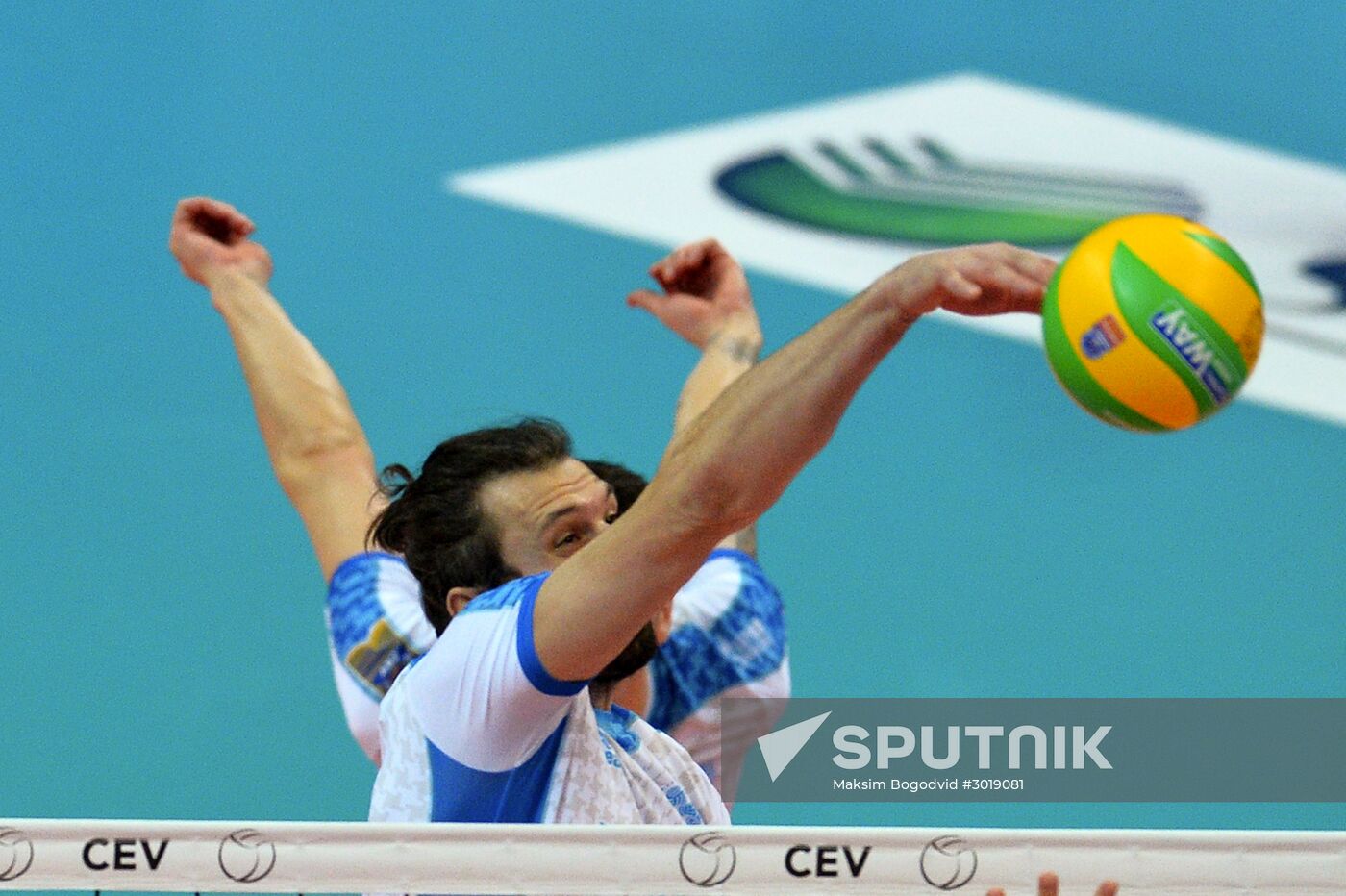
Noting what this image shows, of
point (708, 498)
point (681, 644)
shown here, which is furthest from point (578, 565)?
point (681, 644)

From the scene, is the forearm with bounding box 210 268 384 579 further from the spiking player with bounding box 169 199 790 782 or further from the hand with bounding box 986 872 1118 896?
the hand with bounding box 986 872 1118 896

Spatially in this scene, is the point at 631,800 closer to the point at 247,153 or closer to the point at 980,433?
the point at 980,433

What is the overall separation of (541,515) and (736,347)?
3.99 ft

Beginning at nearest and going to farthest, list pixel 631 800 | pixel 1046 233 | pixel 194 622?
1. pixel 631 800
2. pixel 194 622
3. pixel 1046 233

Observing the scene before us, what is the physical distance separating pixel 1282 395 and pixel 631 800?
3915 millimetres

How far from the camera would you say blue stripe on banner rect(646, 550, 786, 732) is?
2.79 meters

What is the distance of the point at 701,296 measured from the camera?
11.9 feet

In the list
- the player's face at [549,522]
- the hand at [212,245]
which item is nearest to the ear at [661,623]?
the player's face at [549,522]

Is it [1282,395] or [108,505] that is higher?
[1282,395]

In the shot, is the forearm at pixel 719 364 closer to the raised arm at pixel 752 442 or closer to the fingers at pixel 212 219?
the fingers at pixel 212 219

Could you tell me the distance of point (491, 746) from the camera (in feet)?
6.71

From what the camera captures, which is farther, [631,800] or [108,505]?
[108,505]

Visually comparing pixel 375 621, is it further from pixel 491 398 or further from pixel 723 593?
pixel 491 398

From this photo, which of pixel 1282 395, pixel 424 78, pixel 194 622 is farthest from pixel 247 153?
pixel 1282 395
